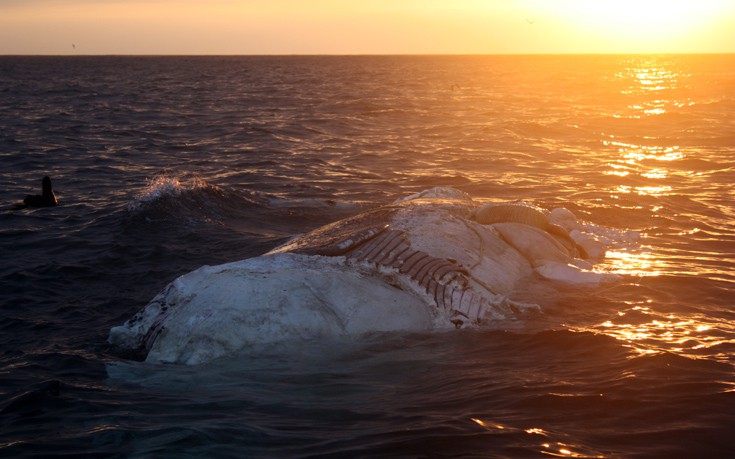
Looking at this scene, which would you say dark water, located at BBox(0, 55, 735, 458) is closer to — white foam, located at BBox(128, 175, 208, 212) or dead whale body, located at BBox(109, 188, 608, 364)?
white foam, located at BBox(128, 175, 208, 212)

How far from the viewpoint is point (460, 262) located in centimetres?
801

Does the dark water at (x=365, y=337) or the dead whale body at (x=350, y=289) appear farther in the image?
the dead whale body at (x=350, y=289)

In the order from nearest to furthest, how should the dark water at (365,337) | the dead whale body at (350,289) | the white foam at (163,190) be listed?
the dark water at (365,337)
the dead whale body at (350,289)
the white foam at (163,190)

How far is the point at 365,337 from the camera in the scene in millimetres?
7012

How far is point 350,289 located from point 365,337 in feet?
1.63

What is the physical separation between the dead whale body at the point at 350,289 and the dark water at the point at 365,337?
0.70ft

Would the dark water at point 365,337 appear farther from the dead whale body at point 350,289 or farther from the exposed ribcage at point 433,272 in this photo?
the exposed ribcage at point 433,272

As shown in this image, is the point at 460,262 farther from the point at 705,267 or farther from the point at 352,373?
the point at 705,267

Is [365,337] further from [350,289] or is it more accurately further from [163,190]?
[163,190]

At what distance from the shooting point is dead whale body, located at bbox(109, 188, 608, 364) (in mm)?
6746

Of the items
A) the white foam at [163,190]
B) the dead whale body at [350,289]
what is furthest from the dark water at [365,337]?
the dead whale body at [350,289]

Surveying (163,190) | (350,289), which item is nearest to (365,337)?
(350,289)

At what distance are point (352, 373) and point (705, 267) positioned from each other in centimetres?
563

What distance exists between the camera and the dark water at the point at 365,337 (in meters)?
5.56
